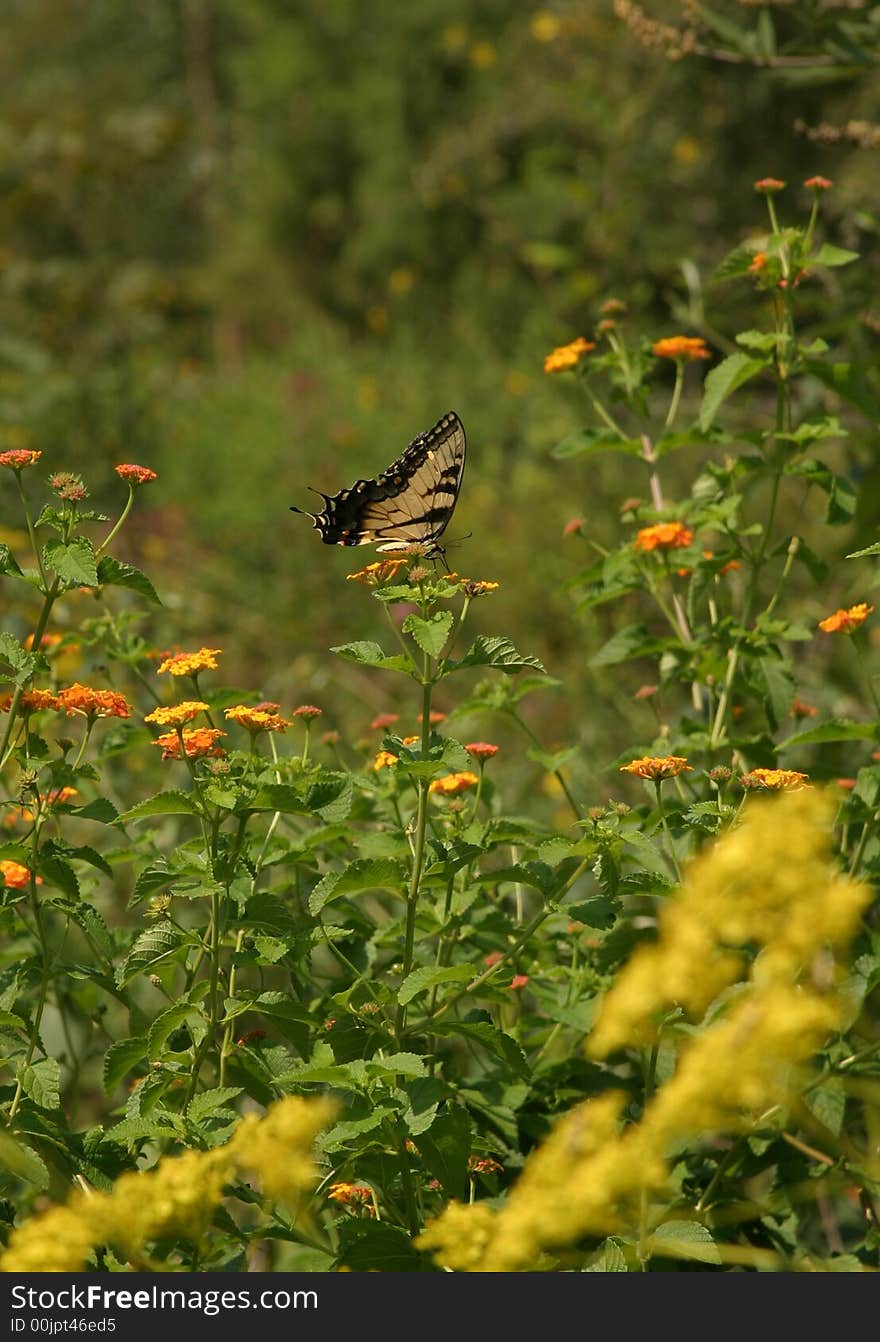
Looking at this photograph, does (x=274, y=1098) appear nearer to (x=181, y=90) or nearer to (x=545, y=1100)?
(x=545, y=1100)

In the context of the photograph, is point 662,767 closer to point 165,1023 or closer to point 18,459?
point 165,1023

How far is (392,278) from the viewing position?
472 inches

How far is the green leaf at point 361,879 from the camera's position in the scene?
6.79 ft

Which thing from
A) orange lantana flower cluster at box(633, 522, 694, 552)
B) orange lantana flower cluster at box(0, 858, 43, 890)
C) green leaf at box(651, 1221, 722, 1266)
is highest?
orange lantana flower cluster at box(633, 522, 694, 552)

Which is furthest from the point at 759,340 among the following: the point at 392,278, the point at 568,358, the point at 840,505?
the point at 392,278

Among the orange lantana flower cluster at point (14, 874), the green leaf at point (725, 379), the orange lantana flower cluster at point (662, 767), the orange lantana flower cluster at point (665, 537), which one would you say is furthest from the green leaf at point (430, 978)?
the green leaf at point (725, 379)

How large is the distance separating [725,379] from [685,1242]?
1.49 m

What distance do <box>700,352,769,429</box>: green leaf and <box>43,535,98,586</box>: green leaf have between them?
Answer: 115 centimetres

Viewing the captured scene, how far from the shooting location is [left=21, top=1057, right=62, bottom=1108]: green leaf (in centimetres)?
204

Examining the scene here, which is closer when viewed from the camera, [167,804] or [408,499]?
[167,804]

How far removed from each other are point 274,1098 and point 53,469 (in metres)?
5.53

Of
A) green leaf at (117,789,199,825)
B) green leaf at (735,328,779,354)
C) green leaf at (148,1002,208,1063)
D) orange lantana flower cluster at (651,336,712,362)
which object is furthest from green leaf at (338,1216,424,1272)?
orange lantana flower cluster at (651,336,712,362)

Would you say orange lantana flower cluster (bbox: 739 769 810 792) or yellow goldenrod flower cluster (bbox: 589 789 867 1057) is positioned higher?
yellow goldenrod flower cluster (bbox: 589 789 867 1057)

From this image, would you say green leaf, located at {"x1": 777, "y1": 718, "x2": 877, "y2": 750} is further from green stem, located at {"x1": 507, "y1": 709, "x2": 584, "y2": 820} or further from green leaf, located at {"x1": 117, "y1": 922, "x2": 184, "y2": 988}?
green leaf, located at {"x1": 117, "y1": 922, "x2": 184, "y2": 988}
